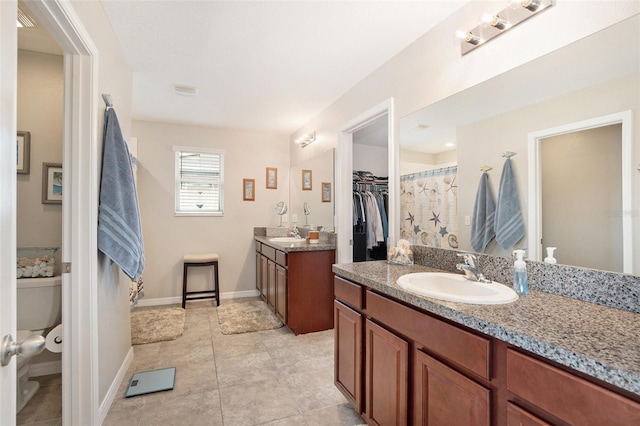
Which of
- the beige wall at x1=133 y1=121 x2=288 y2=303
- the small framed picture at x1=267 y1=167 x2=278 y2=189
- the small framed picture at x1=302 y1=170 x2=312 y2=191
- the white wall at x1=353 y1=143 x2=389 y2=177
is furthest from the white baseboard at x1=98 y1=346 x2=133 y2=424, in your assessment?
the white wall at x1=353 y1=143 x2=389 y2=177

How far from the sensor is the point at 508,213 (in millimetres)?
1508

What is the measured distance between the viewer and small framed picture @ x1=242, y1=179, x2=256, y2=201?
4.46 m

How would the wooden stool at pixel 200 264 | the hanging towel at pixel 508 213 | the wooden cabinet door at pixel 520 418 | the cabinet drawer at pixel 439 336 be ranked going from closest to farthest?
the wooden cabinet door at pixel 520 418
the cabinet drawer at pixel 439 336
the hanging towel at pixel 508 213
the wooden stool at pixel 200 264

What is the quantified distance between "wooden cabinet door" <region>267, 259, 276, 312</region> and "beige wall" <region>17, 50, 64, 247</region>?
1.90 metres

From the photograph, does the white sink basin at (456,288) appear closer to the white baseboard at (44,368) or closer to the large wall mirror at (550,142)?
the large wall mirror at (550,142)

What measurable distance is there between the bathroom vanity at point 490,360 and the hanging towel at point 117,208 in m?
1.36

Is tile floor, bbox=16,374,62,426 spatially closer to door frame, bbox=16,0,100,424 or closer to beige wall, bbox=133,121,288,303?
door frame, bbox=16,0,100,424

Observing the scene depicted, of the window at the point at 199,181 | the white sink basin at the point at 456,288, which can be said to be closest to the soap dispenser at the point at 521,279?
the white sink basin at the point at 456,288

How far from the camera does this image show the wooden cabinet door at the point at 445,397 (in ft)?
3.27

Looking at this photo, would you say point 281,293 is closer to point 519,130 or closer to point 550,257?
point 550,257

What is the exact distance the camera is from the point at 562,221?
4.28ft

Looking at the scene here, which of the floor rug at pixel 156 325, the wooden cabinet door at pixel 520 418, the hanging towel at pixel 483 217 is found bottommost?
the floor rug at pixel 156 325

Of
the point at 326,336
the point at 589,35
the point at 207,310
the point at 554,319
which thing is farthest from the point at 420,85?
the point at 207,310

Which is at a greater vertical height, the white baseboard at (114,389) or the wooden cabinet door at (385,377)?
the wooden cabinet door at (385,377)
